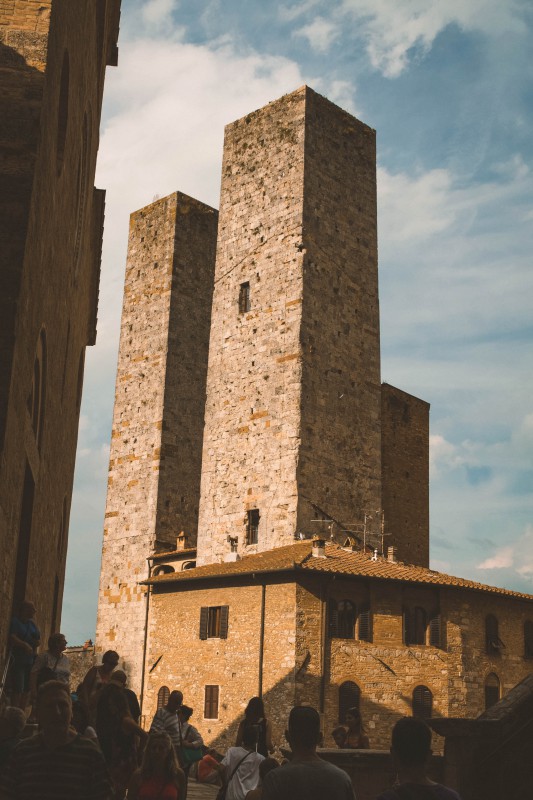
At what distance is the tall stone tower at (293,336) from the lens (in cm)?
2411

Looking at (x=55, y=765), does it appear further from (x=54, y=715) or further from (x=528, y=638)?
(x=528, y=638)

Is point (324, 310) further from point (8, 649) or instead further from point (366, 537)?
point (8, 649)

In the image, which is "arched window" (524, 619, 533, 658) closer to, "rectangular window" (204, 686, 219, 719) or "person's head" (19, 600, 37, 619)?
"rectangular window" (204, 686, 219, 719)

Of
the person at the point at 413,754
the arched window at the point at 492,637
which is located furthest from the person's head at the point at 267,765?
the arched window at the point at 492,637

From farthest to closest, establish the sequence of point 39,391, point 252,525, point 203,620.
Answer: point 252,525, point 203,620, point 39,391

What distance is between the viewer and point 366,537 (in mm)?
25016

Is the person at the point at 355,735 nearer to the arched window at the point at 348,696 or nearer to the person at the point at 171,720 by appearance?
the person at the point at 171,720

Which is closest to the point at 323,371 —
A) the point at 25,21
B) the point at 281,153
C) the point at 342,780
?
the point at 281,153

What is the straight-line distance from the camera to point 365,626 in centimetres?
2234

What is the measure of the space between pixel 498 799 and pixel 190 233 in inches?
1065

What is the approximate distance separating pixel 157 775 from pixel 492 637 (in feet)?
63.8

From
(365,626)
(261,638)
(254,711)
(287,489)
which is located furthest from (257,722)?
(287,489)

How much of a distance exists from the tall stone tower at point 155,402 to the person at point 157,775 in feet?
70.7

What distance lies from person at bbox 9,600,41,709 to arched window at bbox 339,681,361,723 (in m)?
13.6
